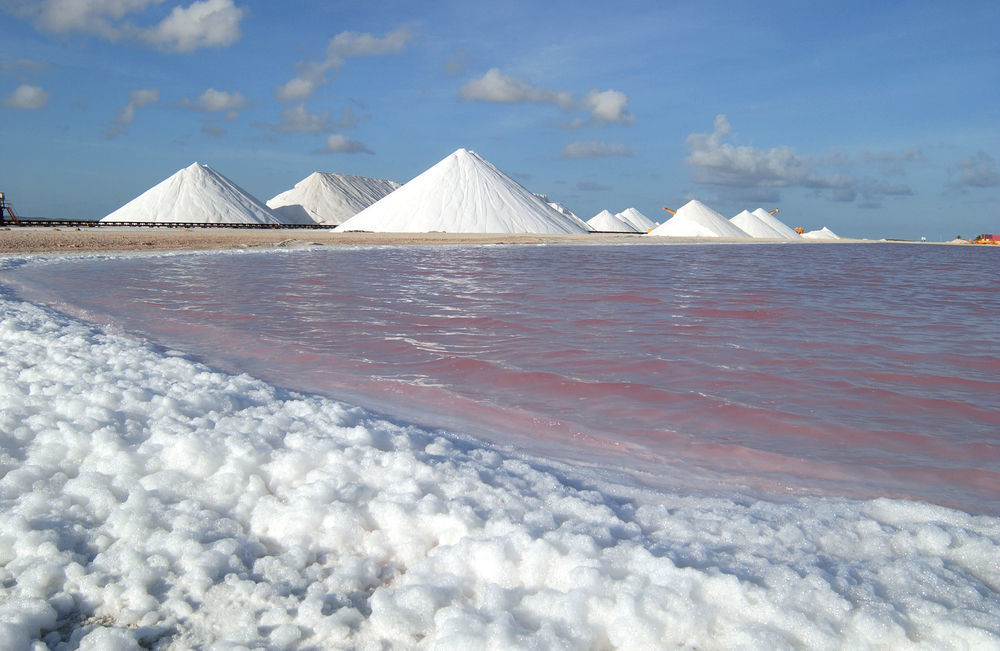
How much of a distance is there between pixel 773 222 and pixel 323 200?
3743 cm

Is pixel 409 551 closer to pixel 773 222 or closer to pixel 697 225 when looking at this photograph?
pixel 697 225

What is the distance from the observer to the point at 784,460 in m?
2.73

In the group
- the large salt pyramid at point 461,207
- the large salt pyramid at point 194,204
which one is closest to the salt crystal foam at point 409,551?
the large salt pyramid at point 461,207

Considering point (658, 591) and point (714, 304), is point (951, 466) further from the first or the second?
point (714, 304)

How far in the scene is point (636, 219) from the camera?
2987 inches

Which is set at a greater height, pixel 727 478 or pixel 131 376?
pixel 131 376

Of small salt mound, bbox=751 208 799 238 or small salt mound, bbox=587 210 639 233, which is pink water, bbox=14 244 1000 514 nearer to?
small salt mound, bbox=751 208 799 238

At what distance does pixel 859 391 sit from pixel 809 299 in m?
4.87

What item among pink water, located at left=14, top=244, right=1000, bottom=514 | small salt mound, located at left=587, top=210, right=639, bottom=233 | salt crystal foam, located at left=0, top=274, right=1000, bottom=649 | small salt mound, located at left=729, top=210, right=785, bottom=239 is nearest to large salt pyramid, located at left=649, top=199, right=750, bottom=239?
small salt mound, located at left=729, top=210, right=785, bottom=239

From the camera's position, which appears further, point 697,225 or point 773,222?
point 773,222

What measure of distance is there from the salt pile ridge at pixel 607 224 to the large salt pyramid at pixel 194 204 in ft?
103

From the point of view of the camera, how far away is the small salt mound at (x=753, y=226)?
165 feet

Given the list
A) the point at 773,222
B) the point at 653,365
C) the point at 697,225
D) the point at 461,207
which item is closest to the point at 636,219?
the point at 773,222

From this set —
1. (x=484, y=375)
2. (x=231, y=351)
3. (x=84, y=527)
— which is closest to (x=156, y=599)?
(x=84, y=527)
